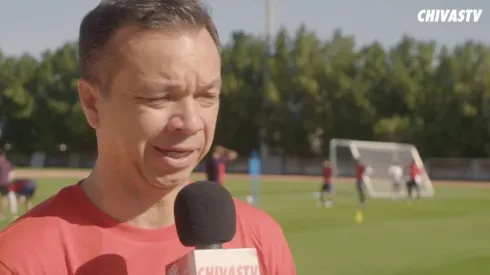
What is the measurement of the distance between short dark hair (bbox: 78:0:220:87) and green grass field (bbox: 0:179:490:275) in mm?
9457

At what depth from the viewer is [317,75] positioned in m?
64.1

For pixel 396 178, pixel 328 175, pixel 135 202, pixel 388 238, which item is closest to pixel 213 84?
pixel 135 202

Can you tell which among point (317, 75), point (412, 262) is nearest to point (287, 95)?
point (317, 75)

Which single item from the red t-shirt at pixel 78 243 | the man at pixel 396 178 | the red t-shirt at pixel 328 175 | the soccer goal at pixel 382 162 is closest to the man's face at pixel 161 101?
the red t-shirt at pixel 78 243

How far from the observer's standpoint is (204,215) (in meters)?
1.72

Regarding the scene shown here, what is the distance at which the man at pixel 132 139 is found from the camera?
176cm

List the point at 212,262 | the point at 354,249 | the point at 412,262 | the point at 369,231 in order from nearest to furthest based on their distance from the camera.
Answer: the point at 212,262
the point at 412,262
the point at 354,249
the point at 369,231

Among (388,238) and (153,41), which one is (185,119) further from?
(388,238)

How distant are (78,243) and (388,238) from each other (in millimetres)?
14466

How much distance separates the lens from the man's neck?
1.88 metres

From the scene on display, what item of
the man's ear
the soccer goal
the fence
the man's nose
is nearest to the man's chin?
the man's nose

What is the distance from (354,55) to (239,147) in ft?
40.2

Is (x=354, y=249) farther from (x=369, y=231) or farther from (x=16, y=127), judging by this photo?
(x=16, y=127)

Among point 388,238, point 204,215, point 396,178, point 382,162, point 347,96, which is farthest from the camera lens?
point 347,96
